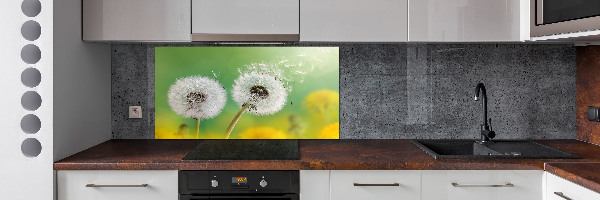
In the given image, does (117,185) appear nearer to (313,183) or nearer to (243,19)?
(313,183)

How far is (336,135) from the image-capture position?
2.79 meters

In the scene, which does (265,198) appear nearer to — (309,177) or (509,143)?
(309,177)

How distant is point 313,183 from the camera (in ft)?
6.95

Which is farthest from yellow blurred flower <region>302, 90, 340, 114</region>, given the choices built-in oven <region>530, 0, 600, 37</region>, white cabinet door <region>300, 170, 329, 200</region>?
built-in oven <region>530, 0, 600, 37</region>

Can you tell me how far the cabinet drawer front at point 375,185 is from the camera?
2.11m

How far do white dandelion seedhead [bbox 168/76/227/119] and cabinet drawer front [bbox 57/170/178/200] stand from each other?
70 centimetres

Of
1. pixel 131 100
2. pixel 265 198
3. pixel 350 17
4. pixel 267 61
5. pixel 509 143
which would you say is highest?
pixel 350 17

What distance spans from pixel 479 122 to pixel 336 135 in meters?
0.78

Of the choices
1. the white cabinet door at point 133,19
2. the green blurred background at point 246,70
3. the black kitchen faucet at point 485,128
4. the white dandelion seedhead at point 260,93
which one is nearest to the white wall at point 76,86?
the white cabinet door at point 133,19

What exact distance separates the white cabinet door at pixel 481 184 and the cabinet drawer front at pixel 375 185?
53mm
